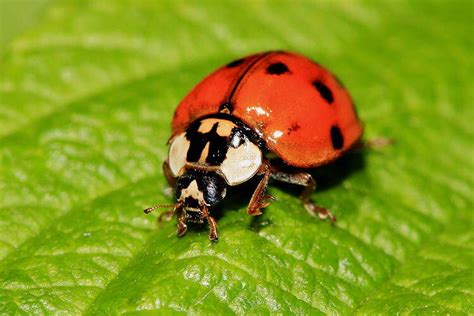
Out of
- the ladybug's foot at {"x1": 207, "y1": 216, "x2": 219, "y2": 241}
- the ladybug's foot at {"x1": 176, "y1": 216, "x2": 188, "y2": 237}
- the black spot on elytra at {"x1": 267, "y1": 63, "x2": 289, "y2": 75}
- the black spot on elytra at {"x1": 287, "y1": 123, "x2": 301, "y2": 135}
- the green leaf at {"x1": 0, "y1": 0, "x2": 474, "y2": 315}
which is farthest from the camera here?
the black spot on elytra at {"x1": 267, "y1": 63, "x2": 289, "y2": 75}

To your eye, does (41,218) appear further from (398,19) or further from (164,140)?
(398,19)

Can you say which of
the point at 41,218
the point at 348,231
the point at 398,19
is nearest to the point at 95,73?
the point at 41,218

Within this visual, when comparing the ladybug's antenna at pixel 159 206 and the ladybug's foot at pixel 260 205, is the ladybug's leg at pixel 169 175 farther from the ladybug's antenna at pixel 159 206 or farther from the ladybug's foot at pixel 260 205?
the ladybug's foot at pixel 260 205

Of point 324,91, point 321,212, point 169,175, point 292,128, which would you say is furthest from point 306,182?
point 169,175

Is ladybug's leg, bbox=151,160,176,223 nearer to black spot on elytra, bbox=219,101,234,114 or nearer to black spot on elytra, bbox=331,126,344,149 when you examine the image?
black spot on elytra, bbox=219,101,234,114

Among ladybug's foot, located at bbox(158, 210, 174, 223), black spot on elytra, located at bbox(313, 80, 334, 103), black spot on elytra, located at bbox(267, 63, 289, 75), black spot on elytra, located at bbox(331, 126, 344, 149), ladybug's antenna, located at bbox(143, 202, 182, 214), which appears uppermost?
black spot on elytra, located at bbox(267, 63, 289, 75)

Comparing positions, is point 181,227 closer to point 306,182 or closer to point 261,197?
point 261,197

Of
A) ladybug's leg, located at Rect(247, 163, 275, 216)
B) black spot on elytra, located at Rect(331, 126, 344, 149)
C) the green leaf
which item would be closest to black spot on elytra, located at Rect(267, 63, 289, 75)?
black spot on elytra, located at Rect(331, 126, 344, 149)
